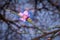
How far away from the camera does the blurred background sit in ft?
4.16

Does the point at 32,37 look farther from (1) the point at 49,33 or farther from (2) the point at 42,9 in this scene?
(2) the point at 42,9

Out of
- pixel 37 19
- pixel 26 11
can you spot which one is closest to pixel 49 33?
pixel 37 19

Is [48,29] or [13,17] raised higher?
[13,17]

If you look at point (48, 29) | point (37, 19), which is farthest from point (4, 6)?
point (48, 29)

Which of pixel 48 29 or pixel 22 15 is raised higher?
pixel 22 15

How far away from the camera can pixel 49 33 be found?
4.16 feet

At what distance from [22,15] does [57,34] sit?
30cm

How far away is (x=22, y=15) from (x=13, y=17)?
71 millimetres

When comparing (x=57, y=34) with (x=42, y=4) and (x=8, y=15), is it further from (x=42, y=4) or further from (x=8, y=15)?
(x=8, y=15)

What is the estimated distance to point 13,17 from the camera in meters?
1.30

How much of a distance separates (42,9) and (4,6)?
30 centimetres

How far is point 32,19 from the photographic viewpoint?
129 centimetres

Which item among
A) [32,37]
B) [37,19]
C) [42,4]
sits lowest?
[32,37]

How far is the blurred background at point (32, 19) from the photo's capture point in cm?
127
